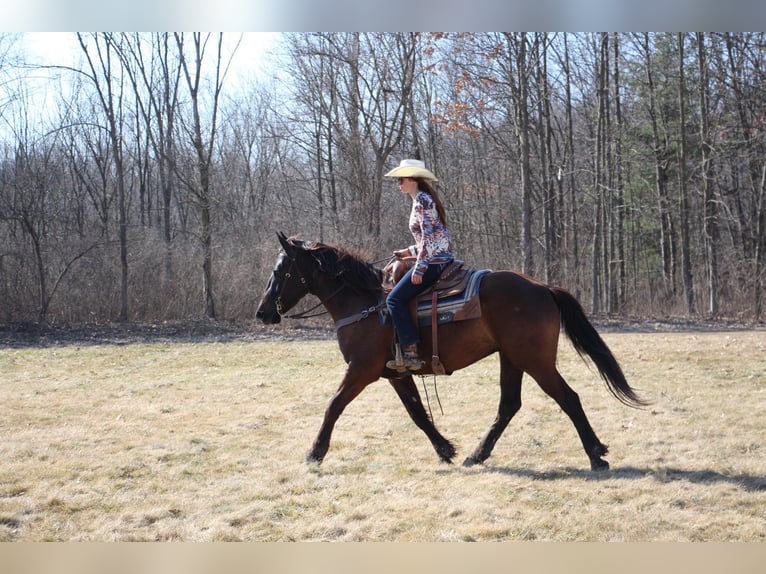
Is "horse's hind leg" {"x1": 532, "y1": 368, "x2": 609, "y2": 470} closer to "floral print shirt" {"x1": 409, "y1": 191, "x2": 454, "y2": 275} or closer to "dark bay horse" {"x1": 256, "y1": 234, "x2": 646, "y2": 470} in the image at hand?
"dark bay horse" {"x1": 256, "y1": 234, "x2": 646, "y2": 470}

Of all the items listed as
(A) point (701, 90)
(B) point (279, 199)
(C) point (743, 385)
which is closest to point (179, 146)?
(B) point (279, 199)

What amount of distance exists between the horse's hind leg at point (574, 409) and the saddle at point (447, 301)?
30.5 inches

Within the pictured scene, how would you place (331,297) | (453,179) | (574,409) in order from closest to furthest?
(574,409)
(331,297)
(453,179)

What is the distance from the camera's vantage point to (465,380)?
1005cm

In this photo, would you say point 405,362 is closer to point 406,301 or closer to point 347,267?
point 406,301

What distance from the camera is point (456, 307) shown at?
5.57m

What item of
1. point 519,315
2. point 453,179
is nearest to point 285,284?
point 519,315

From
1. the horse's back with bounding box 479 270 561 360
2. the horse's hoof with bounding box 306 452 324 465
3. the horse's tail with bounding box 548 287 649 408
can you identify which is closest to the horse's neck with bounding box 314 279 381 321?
the horse's back with bounding box 479 270 561 360

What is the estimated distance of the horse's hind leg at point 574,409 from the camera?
17.6 ft

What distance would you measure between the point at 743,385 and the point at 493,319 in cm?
515

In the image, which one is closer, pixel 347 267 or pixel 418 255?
pixel 418 255

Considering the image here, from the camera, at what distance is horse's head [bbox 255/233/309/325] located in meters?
5.96

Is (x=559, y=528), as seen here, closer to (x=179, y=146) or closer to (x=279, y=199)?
(x=179, y=146)

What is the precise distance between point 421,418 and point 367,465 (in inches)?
24.7
